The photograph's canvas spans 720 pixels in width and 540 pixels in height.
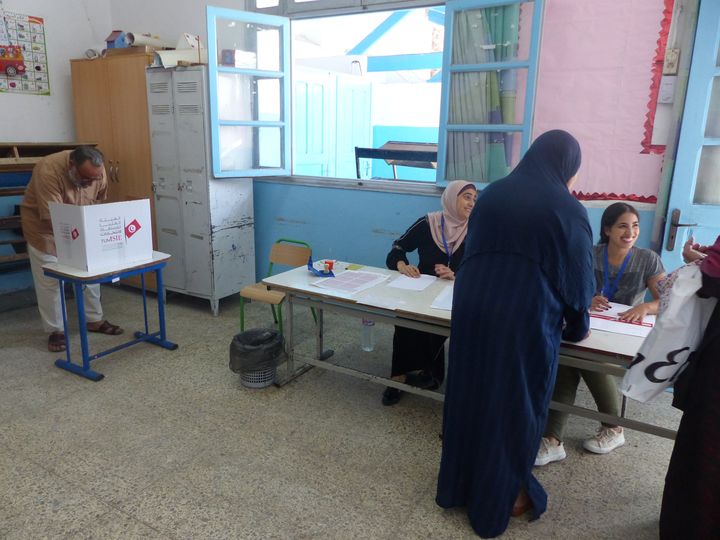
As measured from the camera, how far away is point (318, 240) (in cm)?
421

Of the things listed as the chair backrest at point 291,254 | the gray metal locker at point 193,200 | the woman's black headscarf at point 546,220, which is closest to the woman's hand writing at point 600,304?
the woman's black headscarf at point 546,220

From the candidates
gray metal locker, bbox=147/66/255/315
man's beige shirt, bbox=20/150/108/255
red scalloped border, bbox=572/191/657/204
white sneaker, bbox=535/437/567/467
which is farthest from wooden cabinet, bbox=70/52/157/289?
white sneaker, bbox=535/437/567/467

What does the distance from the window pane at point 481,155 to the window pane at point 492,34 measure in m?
0.47

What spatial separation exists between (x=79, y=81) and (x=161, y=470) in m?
3.66

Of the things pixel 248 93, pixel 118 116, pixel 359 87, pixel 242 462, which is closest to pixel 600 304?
pixel 242 462

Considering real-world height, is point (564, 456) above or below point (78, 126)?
below

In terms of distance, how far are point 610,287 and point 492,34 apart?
1752 mm

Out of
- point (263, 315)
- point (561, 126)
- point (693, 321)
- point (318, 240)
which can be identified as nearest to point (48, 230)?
point (263, 315)

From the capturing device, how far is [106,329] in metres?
3.74

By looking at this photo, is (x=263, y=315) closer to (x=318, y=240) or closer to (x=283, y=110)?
(x=318, y=240)

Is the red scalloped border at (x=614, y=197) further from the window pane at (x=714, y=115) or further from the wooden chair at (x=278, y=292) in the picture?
the wooden chair at (x=278, y=292)

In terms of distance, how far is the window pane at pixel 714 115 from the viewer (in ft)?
8.85

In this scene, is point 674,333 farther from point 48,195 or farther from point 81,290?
point 48,195

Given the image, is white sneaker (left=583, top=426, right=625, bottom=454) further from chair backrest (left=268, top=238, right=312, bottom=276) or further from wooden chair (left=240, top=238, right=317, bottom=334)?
chair backrest (left=268, top=238, right=312, bottom=276)
